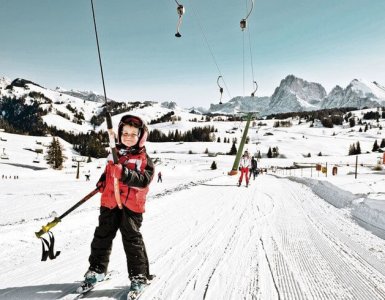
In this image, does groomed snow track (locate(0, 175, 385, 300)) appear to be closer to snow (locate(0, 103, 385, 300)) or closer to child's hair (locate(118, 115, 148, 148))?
snow (locate(0, 103, 385, 300))

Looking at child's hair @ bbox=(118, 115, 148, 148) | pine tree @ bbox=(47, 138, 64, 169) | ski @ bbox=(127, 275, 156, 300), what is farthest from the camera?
pine tree @ bbox=(47, 138, 64, 169)

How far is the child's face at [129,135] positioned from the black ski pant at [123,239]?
2.39ft

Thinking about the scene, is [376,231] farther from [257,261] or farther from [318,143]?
[318,143]

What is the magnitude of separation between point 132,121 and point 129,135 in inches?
6.4

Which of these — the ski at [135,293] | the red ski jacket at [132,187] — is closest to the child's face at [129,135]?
the red ski jacket at [132,187]

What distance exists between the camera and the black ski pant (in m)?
3.62

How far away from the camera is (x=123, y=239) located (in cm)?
366

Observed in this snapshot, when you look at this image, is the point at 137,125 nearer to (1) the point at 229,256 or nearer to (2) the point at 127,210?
(2) the point at 127,210

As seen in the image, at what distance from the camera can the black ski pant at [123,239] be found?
3617 millimetres

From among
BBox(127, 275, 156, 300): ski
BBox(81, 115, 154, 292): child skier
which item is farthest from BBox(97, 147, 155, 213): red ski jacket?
BBox(127, 275, 156, 300): ski

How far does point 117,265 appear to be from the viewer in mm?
4488

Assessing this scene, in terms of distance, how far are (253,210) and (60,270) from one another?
645 centimetres

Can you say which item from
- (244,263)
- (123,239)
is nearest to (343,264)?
(244,263)

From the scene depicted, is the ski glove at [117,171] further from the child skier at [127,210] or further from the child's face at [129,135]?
the child's face at [129,135]
